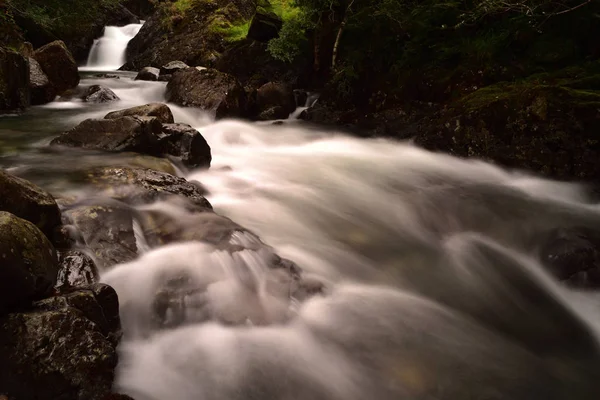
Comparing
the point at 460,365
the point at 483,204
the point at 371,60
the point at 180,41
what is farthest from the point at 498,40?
the point at 180,41

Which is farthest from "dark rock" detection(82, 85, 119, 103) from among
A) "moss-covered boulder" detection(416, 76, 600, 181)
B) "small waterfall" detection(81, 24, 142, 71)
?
"small waterfall" detection(81, 24, 142, 71)

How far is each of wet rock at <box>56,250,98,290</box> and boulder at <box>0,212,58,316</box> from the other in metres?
0.16

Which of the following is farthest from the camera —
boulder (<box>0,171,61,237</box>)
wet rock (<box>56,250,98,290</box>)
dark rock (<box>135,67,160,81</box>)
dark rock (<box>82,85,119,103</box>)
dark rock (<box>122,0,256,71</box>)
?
dark rock (<box>122,0,256,71</box>)

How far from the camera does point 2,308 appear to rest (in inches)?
89.6

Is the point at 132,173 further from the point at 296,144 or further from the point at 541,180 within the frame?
the point at 541,180

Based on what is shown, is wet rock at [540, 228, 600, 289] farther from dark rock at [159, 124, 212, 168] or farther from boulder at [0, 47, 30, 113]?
boulder at [0, 47, 30, 113]

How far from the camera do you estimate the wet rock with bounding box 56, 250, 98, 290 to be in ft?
9.19

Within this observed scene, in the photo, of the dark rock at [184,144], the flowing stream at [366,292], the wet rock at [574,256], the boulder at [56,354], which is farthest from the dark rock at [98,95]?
the wet rock at [574,256]

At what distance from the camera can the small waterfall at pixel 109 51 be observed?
19.0 metres

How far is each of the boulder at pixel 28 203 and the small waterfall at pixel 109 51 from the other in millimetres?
16968

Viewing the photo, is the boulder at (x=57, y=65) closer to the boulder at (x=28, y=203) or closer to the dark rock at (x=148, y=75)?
the dark rock at (x=148, y=75)

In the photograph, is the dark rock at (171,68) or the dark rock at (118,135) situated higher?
the dark rock at (171,68)

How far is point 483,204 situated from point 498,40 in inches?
160

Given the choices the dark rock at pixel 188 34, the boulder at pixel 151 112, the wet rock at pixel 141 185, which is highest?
the dark rock at pixel 188 34
